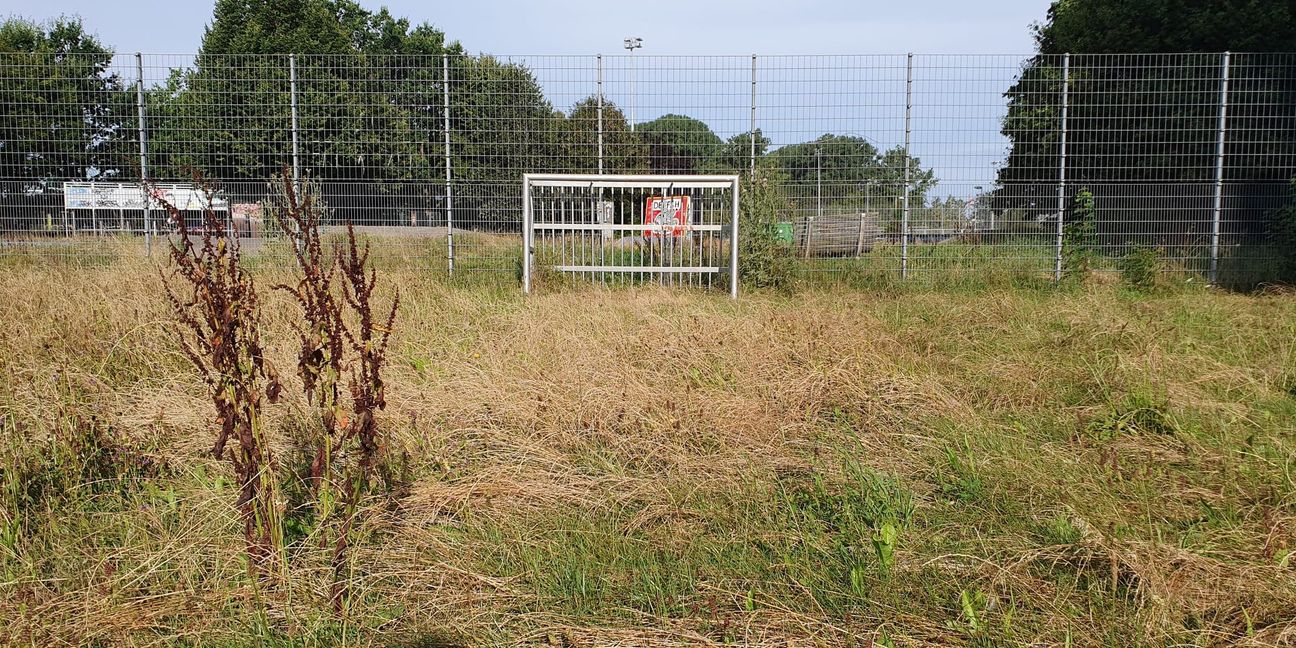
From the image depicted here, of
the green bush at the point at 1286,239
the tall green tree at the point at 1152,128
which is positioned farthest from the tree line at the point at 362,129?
the green bush at the point at 1286,239

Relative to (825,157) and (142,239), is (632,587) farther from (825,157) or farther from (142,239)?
(142,239)

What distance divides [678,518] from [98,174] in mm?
9999

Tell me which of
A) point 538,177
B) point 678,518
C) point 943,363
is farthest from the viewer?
point 538,177

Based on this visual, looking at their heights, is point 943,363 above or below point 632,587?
above

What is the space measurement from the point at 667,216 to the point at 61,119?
742cm

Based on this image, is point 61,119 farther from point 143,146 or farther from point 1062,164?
point 1062,164

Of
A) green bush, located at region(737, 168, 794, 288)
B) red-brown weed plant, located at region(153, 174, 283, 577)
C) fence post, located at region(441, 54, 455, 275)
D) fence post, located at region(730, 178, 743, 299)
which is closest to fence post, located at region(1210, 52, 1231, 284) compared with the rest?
green bush, located at region(737, 168, 794, 288)

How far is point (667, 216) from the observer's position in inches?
349

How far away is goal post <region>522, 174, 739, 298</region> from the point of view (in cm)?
856

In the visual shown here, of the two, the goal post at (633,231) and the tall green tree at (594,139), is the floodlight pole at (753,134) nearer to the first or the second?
the goal post at (633,231)

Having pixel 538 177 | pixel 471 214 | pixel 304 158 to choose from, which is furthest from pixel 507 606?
pixel 304 158

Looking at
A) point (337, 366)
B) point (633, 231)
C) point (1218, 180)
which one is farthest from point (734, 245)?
point (337, 366)

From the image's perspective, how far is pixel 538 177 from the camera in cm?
854

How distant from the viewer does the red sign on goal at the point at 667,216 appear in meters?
8.64
